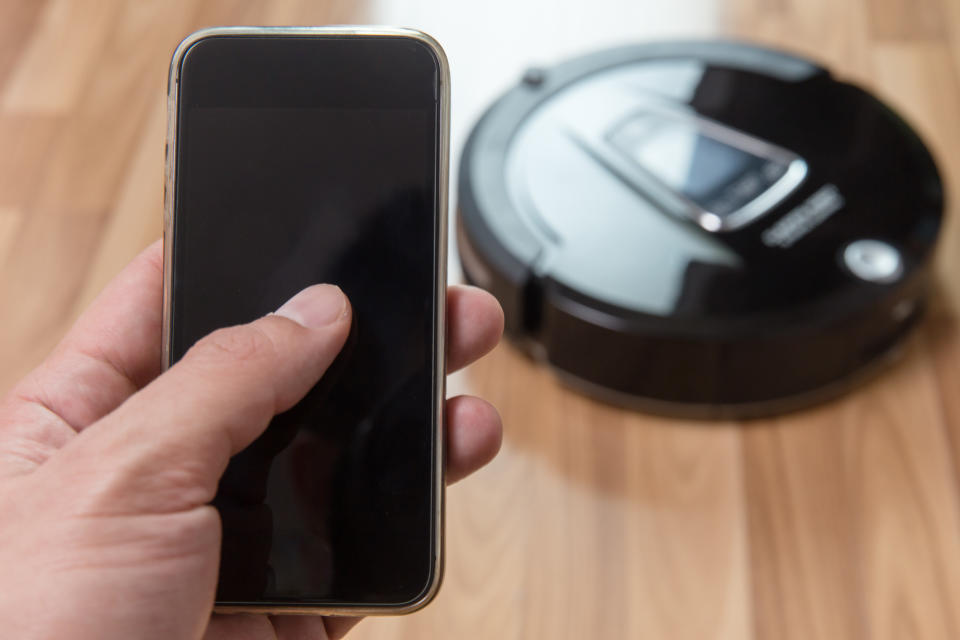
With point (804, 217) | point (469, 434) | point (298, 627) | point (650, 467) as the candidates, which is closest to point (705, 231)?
point (804, 217)

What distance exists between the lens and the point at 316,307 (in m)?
0.43

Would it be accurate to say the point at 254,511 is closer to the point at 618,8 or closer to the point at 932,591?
the point at 932,591

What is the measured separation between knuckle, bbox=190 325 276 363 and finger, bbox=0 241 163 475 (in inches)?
4.7

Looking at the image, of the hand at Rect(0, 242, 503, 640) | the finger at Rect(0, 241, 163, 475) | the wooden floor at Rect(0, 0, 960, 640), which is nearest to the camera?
the hand at Rect(0, 242, 503, 640)

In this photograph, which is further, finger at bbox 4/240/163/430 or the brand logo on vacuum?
the brand logo on vacuum

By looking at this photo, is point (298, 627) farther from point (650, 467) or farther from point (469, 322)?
point (650, 467)

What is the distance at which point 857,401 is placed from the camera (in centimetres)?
69

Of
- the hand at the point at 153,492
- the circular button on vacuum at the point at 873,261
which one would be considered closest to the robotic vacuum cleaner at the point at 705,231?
the circular button on vacuum at the point at 873,261

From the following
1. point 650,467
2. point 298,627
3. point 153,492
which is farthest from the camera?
point 650,467

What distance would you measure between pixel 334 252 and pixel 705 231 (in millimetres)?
344

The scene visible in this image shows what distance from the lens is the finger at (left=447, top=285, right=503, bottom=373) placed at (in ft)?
1.64

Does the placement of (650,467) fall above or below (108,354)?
below

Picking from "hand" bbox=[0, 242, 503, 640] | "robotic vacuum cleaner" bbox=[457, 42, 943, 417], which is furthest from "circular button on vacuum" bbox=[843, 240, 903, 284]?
"hand" bbox=[0, 242, 503, 640]

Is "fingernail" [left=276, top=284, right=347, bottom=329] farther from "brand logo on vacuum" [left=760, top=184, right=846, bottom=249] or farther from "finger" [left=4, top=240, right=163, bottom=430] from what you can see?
"brand logo on vacuum" [left=760, top=184, right=846, bottom=249]
